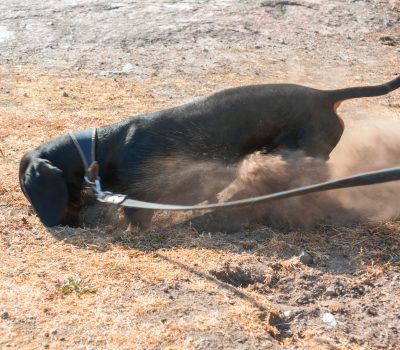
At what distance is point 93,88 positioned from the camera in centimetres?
812

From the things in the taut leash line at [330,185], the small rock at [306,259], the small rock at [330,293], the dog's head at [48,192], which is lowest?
the small rock at [330,293]

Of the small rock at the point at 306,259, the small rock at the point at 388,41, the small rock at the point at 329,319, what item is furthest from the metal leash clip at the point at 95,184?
the small rock at the point at 388,41

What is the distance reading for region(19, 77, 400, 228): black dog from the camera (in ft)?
15.3

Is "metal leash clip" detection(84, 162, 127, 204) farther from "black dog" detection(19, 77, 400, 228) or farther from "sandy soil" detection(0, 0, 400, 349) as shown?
"sandy soil" detection(0, 0, 400, 349)

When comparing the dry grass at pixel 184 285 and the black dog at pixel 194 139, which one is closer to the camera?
the dry grass at pixel 184 285

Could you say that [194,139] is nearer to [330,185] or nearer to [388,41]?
[330,185]

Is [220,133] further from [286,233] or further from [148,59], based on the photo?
[148,59]

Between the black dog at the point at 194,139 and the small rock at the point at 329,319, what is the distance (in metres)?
1.70

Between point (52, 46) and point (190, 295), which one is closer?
point (190, 295)

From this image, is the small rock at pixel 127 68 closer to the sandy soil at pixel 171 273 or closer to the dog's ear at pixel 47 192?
the sandy soil at pixel 171 273

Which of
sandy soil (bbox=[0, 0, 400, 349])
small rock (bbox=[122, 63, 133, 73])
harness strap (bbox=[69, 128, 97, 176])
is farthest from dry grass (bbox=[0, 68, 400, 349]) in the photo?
small rock (bbox=[122, 63, 133, 73])

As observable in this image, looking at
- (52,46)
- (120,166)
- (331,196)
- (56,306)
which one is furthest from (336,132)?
(52,46)

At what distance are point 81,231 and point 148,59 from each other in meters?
5.30

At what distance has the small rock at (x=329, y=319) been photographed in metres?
3.28
